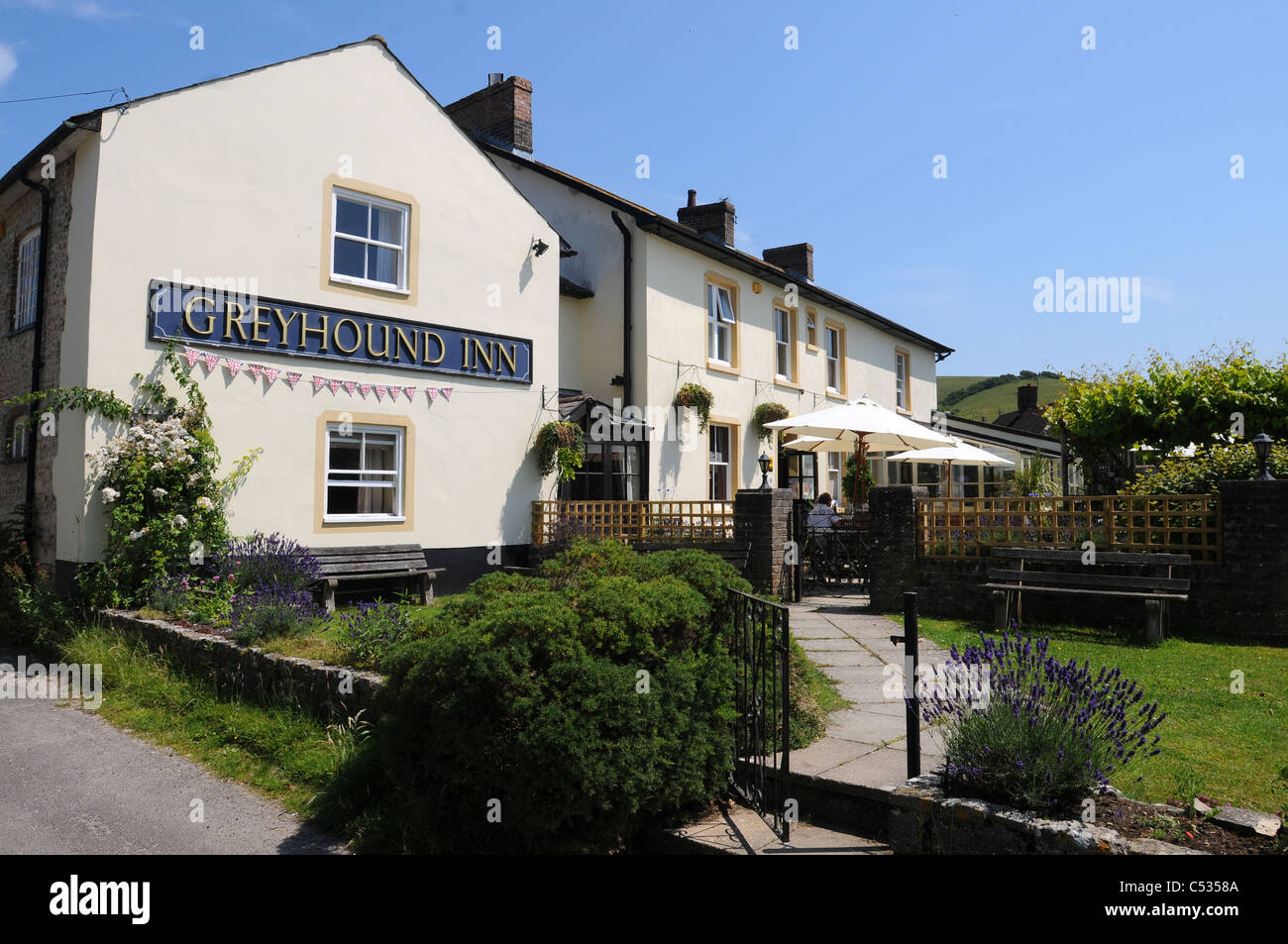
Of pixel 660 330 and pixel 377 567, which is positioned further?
pixel 660 330

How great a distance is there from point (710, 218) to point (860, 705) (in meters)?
15.6

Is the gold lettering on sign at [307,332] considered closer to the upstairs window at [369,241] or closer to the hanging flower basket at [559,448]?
the upstairs window at [369,241]

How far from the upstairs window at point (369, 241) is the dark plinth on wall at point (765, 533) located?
235 inches

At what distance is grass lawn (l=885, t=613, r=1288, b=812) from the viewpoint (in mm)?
4312

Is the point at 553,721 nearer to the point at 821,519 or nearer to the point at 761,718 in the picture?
the point at 761,718

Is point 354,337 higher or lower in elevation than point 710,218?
lower

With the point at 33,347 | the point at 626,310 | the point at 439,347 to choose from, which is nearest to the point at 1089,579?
the point at 439,347

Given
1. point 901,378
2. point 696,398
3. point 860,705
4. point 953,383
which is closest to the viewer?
point 860,705

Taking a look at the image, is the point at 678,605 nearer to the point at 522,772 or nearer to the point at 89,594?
the point at 522,772

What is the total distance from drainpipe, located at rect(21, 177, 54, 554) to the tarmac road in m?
4.61

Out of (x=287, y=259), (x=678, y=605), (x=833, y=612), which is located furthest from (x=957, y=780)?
(x=287, y=259)

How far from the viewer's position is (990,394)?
111 metres

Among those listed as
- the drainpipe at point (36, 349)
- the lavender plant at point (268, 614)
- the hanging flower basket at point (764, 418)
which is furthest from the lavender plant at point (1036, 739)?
the hanging flower basket at point (764, 418)

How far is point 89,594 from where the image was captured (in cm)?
922
